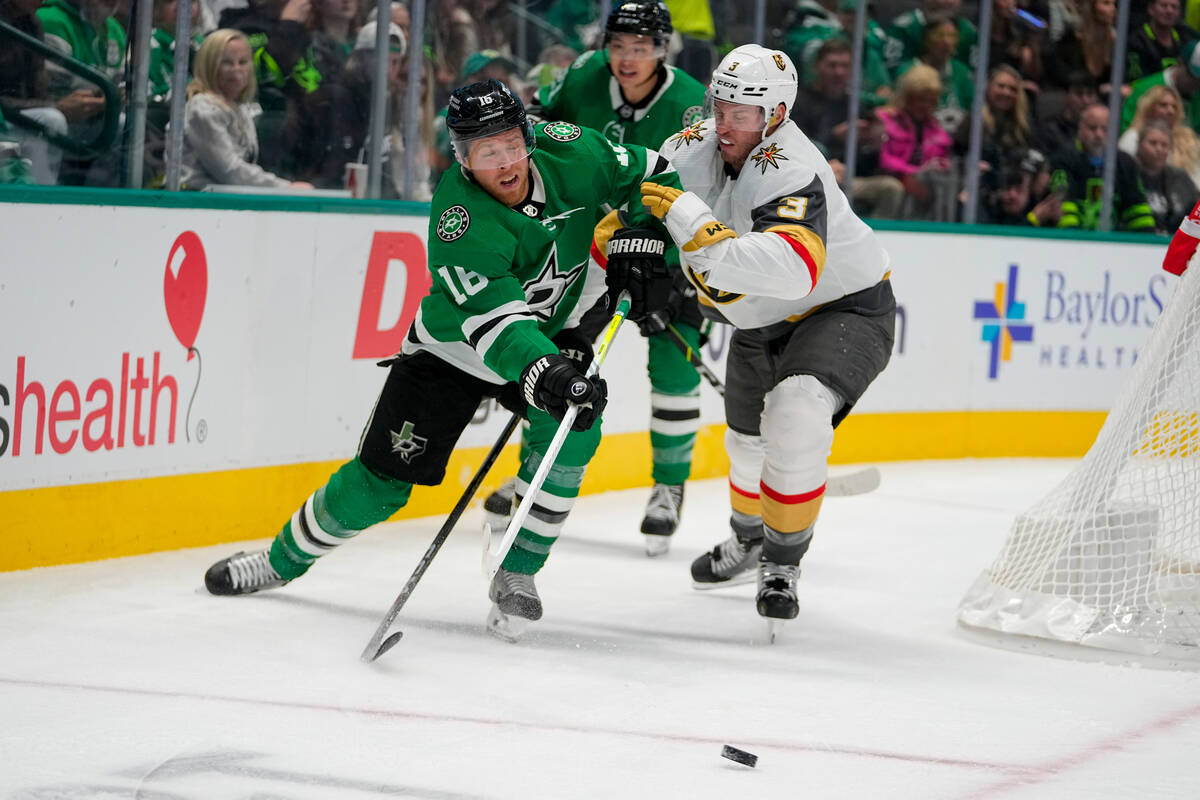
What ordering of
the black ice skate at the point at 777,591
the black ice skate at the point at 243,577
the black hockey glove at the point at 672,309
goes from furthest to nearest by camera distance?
1. the black hockey glove at the point at 672,309
2. the black ice skate at the point at 243,577
3. the black ice skate at the point at 777,591

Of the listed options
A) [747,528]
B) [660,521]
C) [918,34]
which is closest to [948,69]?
[918,34]

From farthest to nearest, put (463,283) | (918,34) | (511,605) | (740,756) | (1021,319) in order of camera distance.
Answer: (918,34), (1021,319), (511,605), (463,283), (740,756)

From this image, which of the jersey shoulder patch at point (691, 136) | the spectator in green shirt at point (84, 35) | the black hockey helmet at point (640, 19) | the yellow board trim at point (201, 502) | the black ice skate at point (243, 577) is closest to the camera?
the jersey shoulder patch at point (691, 136)

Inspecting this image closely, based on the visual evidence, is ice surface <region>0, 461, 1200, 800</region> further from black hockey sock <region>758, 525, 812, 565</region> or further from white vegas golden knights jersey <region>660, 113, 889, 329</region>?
white vegas golden knights jersey <region>660, 113, 889, 329</region>

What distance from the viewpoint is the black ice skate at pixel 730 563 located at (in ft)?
12.4

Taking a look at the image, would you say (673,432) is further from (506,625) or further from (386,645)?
(386,645)

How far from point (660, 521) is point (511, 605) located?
1142 millimetres

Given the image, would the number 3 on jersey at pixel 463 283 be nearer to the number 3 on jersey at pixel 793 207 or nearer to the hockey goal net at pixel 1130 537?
the number 3 on jersey at pixel 793 207

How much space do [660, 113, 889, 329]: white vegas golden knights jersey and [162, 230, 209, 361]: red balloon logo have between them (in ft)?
4.23

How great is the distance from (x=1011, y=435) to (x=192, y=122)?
3.78m

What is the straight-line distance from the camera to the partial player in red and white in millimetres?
3371

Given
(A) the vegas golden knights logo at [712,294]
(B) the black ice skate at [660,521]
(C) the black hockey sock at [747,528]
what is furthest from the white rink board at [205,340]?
(A) the vegas golden knights logo at [712,294]

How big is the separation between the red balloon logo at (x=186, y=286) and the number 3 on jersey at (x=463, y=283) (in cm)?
120

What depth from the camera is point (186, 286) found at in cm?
390
